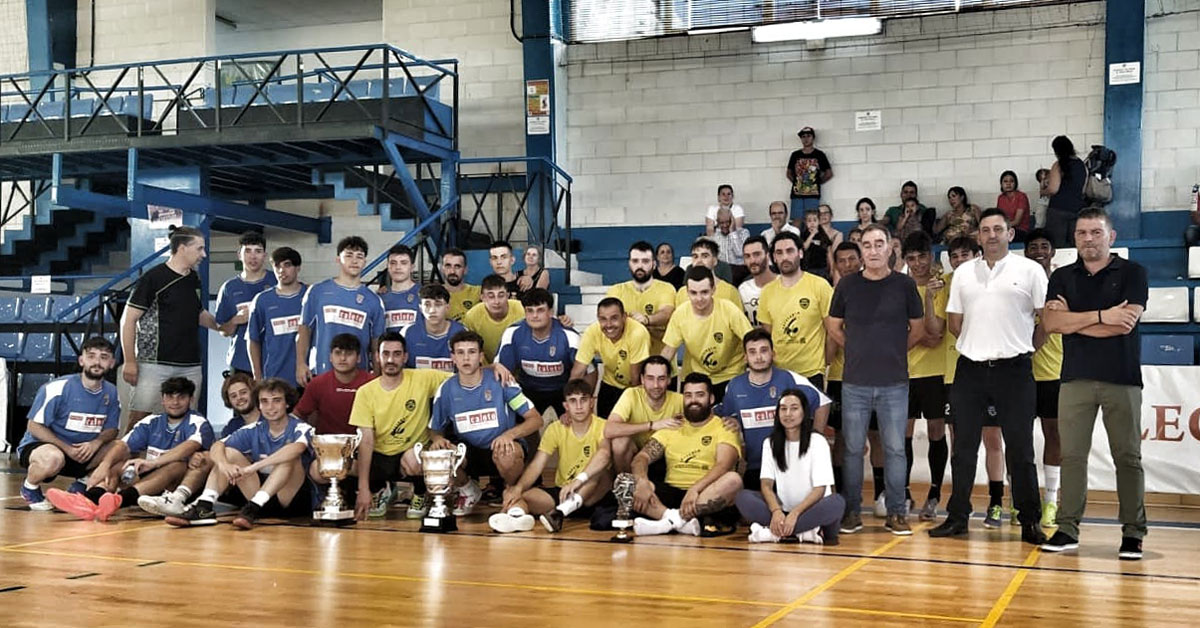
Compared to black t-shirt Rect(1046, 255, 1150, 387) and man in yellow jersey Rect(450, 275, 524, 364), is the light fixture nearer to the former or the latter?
man in yellow jersey Rect(450, 275, 524, 364)

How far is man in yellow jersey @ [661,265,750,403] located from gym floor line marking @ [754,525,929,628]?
5.53 feet

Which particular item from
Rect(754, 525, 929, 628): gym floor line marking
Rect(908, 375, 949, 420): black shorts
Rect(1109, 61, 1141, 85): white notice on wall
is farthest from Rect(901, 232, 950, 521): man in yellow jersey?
Rect(1109, 61, 1141, 85): white notice on wall

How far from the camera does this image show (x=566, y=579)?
225 inches

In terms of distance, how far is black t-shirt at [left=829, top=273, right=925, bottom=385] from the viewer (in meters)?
7.30

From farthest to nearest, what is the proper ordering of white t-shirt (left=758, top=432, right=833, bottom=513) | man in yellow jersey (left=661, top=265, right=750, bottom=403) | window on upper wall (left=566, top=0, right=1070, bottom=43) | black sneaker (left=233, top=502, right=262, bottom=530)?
1. window on upper wall (left=566, top=0, right=1070, bottom=43)
2. man in yellow jersey (left=661, top=265, right=750, bottom=403)
3. black sneaker (left=233, top=502, right=262, bottom=530)
4. white t-shirt (left=758, top=432, right=833, bottom=513)

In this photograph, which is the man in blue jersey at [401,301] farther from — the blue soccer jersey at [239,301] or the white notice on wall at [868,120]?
the white notice on wall at [868,120]

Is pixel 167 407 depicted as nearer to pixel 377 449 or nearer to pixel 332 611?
pixel 377 449

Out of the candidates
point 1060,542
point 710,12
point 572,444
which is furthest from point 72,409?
point 710,12

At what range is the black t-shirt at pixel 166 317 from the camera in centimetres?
880

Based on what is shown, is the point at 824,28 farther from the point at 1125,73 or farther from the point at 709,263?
the point at 709,263

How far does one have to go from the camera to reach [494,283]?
8.77 m

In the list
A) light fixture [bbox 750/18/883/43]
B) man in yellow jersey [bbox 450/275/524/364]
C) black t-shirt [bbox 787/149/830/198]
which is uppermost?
light fixture [bbox 750/18/883/43]

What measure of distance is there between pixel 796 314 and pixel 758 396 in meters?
0.71

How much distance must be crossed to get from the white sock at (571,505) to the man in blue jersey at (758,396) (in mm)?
1098
